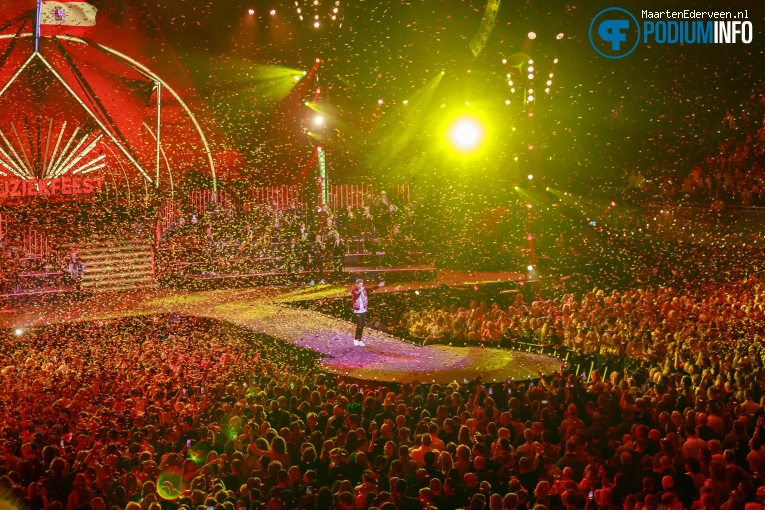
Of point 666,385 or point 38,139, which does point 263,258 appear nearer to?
point 38,139

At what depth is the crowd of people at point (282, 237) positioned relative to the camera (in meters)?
16.1

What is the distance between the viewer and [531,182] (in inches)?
672

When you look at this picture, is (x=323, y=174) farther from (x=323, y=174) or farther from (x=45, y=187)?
(x=45, y=187)

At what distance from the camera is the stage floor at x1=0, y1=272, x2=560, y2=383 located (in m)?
9.80

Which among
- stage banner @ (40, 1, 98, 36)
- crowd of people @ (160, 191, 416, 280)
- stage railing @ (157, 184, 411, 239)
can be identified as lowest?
crowd of people @ (160, 191, 416, 280)

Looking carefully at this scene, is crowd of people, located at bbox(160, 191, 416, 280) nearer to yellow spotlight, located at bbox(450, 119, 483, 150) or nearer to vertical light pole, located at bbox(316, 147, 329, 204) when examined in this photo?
vertical light pole, located at bbox(316, 147, 329, 204)

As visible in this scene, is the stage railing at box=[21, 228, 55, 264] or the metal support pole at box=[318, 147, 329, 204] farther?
the metal support pole at box=[318, 147, 329, 204]

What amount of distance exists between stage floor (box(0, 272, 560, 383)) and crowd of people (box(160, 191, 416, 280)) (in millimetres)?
874

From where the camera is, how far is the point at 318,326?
12.2 metres

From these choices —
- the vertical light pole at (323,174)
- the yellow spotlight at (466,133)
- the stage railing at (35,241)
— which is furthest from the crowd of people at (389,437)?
the vertical light pole at (323,174)

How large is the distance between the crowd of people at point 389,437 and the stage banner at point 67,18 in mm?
11129

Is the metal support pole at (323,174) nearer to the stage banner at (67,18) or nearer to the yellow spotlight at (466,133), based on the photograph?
the yellow spotlight at (466,133)

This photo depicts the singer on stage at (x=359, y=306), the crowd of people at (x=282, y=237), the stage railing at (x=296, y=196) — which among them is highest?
the stage railing at (x=296, y=196)

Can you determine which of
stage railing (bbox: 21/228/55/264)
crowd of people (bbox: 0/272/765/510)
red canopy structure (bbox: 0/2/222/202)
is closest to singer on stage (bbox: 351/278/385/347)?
crowd of people (bbox: 0/272/765/510)
